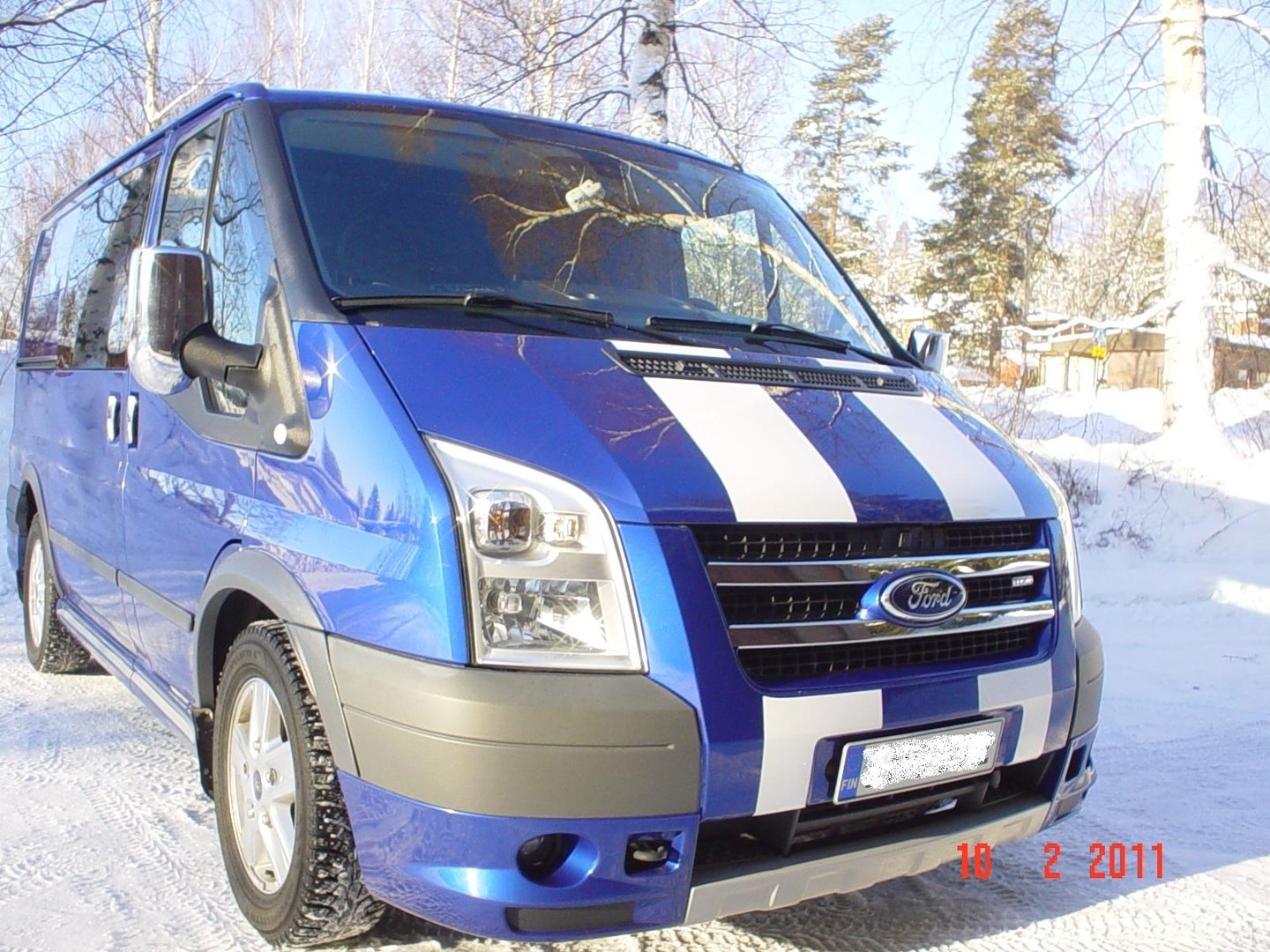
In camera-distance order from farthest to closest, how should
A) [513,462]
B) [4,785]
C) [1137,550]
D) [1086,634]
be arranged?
[1137,550]
[4,785]
[1086,634]
[513,462]

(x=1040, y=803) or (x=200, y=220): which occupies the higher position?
(x=200, y=220)

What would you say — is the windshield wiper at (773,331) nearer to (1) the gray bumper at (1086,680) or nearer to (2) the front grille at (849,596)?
(2) the front grille at (849,596)

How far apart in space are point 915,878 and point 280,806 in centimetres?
172

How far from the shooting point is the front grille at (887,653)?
229cm

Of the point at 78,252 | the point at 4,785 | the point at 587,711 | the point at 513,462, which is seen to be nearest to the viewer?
the point at 587,711

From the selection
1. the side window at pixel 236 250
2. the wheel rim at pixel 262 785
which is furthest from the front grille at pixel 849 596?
the side window at pixel 236 250

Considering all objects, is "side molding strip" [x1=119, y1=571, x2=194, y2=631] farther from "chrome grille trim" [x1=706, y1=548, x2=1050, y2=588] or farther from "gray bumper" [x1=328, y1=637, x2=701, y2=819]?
"chrome grille trim" [x1=706, y1=548, x2=1050, y2=588]

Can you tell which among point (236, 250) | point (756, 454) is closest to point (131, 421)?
point (236, 250)

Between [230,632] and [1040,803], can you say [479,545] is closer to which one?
[230,632]

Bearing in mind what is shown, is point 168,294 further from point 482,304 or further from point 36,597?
point 36,597

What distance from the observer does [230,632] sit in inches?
118

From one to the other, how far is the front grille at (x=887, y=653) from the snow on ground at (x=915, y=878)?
2.46 ft

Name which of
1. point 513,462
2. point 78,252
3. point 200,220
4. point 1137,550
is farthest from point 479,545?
point 1137,550

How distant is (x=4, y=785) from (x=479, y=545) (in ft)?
8.29
